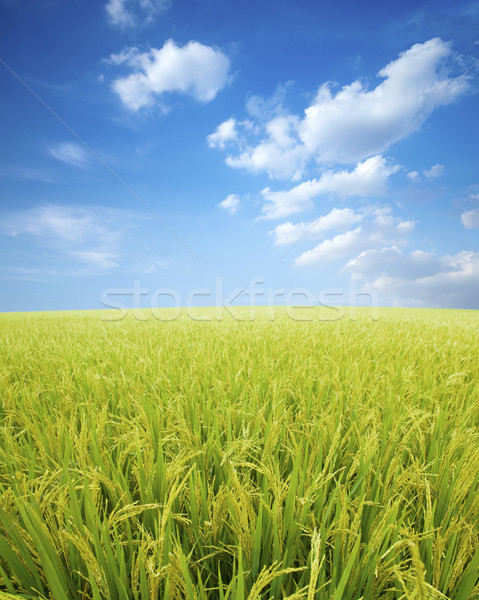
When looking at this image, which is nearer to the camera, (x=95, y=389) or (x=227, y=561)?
(x=227, y=561)

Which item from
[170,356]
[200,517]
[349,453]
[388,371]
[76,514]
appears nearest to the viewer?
[76,514]

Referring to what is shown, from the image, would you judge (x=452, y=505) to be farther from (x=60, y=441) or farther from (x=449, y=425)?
(x=60, y=441)

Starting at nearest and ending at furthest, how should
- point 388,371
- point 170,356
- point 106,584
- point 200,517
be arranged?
point 106,584
point 200,517
point 388,371
point 170,356

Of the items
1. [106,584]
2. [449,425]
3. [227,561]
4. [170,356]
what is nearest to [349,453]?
[227,561]

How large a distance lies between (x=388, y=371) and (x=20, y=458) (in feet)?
8.13

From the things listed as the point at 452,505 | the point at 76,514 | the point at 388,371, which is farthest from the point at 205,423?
the point at 388,371

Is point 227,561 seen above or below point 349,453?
below

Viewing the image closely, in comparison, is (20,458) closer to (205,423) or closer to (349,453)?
(205,423)

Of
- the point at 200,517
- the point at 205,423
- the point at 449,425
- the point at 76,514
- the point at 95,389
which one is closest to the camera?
the point at 76,514

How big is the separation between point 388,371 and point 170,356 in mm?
1899

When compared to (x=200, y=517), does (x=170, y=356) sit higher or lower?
higher

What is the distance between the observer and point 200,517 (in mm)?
998

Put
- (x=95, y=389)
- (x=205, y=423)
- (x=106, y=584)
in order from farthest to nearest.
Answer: (x=95, y=389) < (x=205, y=423) < (x=106, y=584)

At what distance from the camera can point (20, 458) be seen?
1312 millimetres
